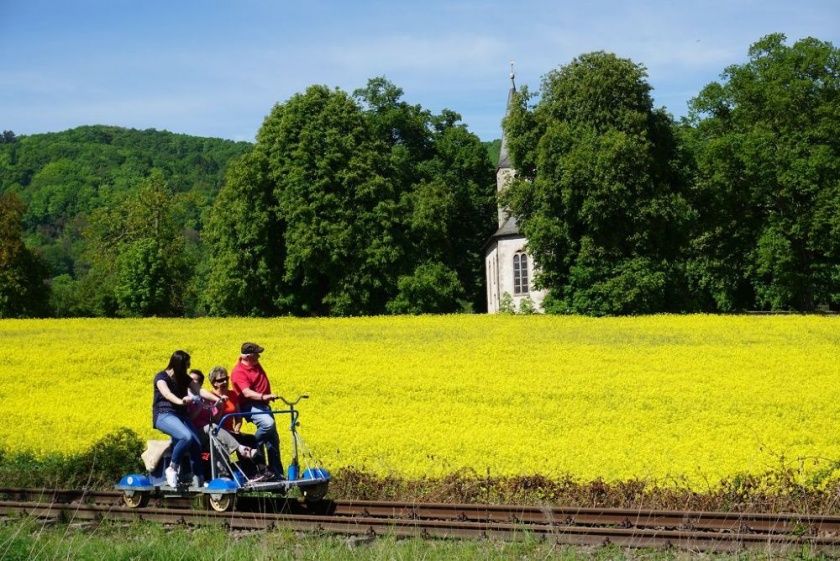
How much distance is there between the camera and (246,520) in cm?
1110

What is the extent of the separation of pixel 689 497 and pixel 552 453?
476 centimetres

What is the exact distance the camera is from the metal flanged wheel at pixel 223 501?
11820mm

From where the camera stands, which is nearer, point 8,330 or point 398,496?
point 398,496

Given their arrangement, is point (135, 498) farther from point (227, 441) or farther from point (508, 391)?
point (508, 391)

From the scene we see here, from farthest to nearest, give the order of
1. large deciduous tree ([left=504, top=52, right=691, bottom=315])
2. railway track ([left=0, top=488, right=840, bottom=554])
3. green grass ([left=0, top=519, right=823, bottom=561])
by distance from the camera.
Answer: large deciduous tree ([left=504, top=52, right=691, bottom=315]) < railway track ([left=0, top=488, right=840, bottom=554]) < green grass ([left=0, top=519, right=823, bottom=561])

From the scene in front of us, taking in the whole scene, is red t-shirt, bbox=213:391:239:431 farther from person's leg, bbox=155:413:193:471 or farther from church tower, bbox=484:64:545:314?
church tower, bbox=484:64:545:314

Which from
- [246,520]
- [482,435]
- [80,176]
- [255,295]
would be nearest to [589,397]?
[482,435]

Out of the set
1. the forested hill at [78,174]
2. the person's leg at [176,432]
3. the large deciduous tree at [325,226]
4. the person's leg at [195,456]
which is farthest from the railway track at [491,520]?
the forested hill at [78,174]

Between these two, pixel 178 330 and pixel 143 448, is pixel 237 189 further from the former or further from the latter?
pixel 143 448

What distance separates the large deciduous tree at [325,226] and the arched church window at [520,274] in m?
5.54

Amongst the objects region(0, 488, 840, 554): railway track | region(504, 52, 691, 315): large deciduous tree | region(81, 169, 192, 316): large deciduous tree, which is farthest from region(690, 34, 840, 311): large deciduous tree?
region(0, 488, 840, 554): railway track

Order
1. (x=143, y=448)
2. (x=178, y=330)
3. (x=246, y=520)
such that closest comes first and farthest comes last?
(x=246, y=520)
(x=143, y=448)
(x=178, y=330)

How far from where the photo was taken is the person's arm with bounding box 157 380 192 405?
39.5 feet

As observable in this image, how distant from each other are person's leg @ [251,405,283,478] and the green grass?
1.71m
